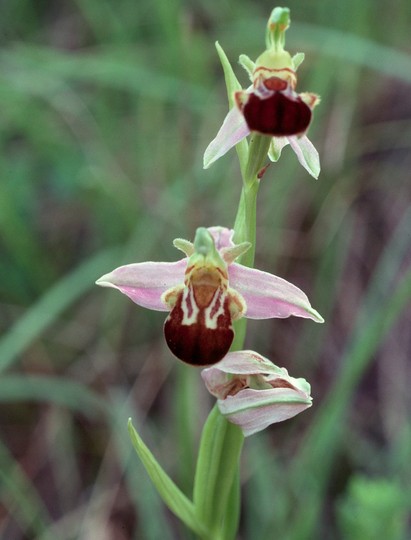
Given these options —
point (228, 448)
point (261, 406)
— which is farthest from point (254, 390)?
point (228, 448)

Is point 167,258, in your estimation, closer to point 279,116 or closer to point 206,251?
point 206,251

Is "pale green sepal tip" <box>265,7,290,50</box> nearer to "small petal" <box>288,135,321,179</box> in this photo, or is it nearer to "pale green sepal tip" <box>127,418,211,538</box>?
"small petal" <box>288,135,321,179</box>

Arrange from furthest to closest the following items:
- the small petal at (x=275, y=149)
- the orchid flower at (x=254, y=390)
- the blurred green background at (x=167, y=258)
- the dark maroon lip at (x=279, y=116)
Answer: the blurred green background at (x=167, y=258) < the small petal at (x=275, y=149) < the orchid flower at (x=254, y=390) < the dark maroon lip at (x=279, y=116)

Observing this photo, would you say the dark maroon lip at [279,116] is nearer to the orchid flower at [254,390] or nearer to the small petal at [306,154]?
the small petal at [306,154]

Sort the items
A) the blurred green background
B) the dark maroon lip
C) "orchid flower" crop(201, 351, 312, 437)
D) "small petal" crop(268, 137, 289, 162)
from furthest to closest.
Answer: the blurred green background, "small petal" crop(268, 137, 289, 162), "orchid flower" crop(201, 351, 312, 437), the dark maroon lip

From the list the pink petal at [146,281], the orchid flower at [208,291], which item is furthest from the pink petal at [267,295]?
the pink petal at [146,281]

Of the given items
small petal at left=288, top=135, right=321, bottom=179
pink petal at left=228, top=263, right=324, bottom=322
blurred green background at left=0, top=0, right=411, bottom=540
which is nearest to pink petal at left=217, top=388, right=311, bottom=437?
pink petal at left=228, top=263, right=324, bottom=322
